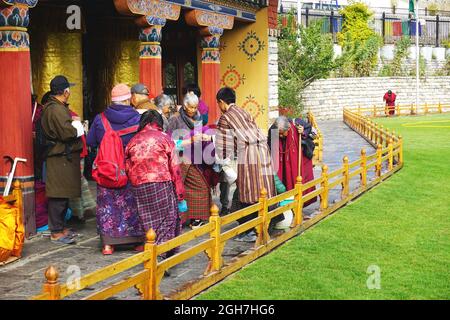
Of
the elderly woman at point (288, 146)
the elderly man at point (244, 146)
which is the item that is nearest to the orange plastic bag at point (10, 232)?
the elderly man at point (244, 146)

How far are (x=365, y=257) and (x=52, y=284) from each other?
15.7 feet

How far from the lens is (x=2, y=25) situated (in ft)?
29.5

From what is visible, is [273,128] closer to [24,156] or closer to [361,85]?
[24,156]

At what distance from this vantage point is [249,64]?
18.5 metres

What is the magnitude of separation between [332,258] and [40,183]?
3.96m

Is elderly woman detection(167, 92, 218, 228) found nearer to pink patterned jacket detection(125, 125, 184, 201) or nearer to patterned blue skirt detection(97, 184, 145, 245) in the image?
patterned blue skirt detection(97, 184, 145, 245)

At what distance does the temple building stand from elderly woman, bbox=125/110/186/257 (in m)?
2.15

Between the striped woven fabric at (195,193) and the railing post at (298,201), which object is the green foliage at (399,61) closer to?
the railing post at (298,201)

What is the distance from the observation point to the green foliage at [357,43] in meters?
41.2

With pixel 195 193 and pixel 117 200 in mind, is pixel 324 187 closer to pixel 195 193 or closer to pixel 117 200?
pixel 195 193

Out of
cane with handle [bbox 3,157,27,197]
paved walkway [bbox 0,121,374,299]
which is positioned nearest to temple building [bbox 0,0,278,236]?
cane with handle [bbox 3,157,27,197]

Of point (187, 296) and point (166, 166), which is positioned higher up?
point (166, 166)

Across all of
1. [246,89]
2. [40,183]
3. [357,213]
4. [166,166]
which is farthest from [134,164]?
[246,89]

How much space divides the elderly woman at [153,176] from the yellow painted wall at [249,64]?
35.5 ft
